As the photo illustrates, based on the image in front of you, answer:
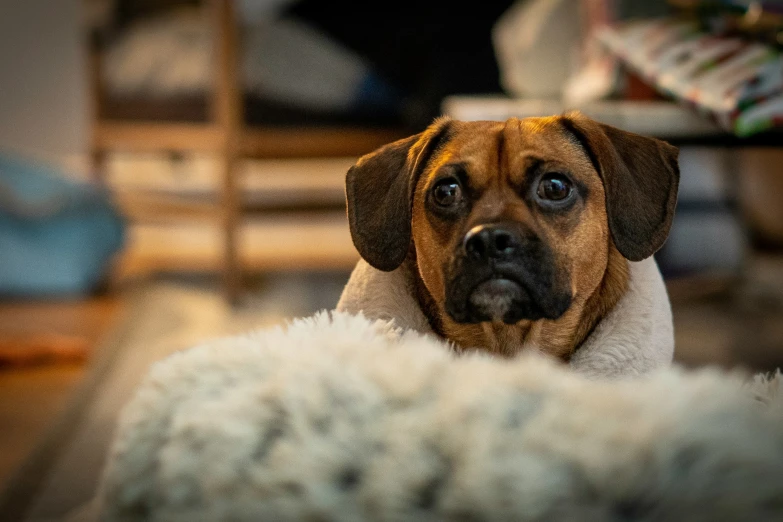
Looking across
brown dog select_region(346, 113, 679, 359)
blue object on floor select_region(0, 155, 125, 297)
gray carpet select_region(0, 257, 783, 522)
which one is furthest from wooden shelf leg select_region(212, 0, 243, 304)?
brown dog select_region(346, 113, 679, 359)

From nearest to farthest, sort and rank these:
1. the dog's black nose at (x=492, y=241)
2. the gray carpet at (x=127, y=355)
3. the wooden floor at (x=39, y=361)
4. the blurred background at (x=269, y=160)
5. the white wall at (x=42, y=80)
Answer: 1. the dog's black nose at (x=492, y=241)
2. the gray carpet at (x=127, y=355)
3. the wooden floor at (x=39, y=361)
4. the blurred background at (x=269, y=160)
5. the white wall at (x=42, y=80)

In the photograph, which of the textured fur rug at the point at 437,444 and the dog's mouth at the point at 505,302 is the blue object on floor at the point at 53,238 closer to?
the dog's mouth at the point at 505,302

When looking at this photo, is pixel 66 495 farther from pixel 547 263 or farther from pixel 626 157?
pixel 626 157

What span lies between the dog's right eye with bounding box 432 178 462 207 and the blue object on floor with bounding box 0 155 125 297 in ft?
8.48

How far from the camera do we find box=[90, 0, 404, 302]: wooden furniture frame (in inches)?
123

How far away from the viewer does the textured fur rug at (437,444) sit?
663 millimetres

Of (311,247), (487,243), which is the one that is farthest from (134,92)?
(487,243)

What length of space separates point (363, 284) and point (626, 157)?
0.42 meters

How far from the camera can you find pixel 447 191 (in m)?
1.35

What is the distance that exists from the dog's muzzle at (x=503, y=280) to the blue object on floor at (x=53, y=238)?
2.66 m

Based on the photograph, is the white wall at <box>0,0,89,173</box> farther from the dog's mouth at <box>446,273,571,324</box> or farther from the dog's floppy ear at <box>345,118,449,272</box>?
the dog's mouth at <box>446,273,571,324</box>

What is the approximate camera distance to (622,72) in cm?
238

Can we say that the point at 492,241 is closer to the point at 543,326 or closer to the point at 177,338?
the point at 543,326

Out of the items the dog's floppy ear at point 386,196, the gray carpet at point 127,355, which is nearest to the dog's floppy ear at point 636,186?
the dog's floppy ear at point 386,196
